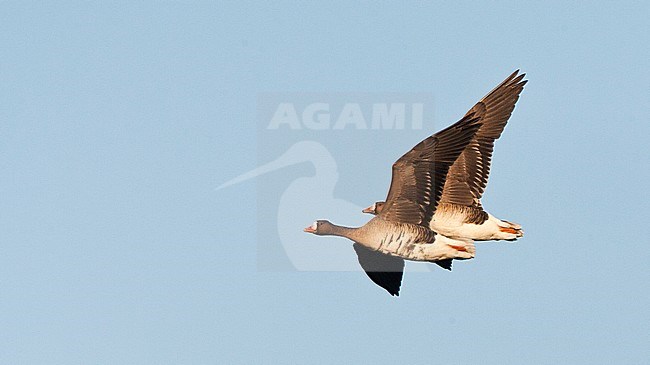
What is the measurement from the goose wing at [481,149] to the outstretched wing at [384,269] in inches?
90.4

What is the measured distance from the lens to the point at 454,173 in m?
28.3

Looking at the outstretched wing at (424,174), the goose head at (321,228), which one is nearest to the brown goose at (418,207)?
the outstretched wing at (424,174)

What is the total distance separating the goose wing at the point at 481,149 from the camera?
28.3 m

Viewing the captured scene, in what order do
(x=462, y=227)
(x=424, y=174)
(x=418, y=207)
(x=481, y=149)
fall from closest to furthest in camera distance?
(x=424, y=174) → (x=418, y=207) → (x=462, y=227) → (x=481, y=149)

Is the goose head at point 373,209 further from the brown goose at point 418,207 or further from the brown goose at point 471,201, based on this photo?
the brown goose at point 418,207

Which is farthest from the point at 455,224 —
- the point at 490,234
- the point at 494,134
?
the point at 494,134

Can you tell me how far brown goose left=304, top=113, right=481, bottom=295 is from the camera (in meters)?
24.0

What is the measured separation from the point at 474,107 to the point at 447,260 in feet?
17.1

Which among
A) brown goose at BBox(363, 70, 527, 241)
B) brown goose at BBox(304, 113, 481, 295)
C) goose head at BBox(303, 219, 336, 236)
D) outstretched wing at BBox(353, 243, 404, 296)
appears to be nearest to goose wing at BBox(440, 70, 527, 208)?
brown goose at BBox(363, 70, 527, 241)

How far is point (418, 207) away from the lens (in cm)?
2484

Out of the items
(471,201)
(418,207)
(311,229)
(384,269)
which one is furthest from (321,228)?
(471,201)

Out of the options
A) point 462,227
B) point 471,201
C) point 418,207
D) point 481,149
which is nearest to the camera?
point 418,207

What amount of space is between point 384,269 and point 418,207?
4.58m

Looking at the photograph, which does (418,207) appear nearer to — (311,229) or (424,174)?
(424,174)
